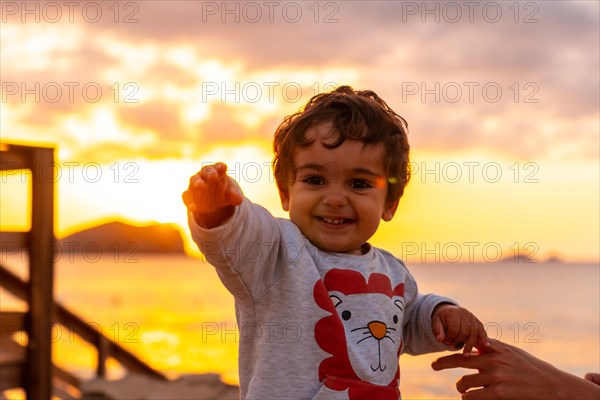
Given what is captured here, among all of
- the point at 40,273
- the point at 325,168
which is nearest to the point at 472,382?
the point at 325,168

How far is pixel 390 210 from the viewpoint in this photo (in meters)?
2.61

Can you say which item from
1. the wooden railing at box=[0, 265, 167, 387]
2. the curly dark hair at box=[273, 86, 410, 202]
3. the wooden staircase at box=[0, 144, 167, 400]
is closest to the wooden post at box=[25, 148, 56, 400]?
the wooden staircase at box=[0, 144, 167, 400]

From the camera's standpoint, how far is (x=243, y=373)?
7.29ft

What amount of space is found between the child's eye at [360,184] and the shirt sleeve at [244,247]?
1.02 ft

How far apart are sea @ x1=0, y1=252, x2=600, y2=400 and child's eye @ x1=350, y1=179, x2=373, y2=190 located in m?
3.11

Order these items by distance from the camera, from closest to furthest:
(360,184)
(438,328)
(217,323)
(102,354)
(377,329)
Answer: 1. (377,329)
2. (360,184)
3. (438,328)
4. (102,354)
5. (217,323)

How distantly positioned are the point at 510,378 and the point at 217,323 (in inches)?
886

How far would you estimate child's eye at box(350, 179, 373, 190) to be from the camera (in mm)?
2348

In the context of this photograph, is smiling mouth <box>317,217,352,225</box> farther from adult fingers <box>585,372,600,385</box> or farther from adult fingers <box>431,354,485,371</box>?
adult fingers <box>585,372,600,385</box>

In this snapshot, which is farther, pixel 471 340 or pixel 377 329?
pixel 471 340

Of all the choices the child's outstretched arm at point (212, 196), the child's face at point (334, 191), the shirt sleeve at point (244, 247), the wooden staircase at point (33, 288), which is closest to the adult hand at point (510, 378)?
the child's face at point (334, 191)

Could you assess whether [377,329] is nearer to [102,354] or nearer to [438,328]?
[438,328]

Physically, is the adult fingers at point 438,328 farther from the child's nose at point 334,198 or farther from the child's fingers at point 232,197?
the child's fingers at point 232,197

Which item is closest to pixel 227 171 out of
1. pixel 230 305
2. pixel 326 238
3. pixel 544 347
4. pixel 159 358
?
pixel 326 238
